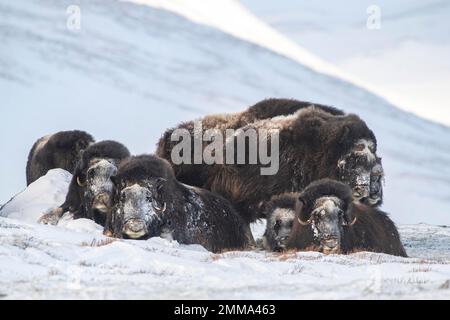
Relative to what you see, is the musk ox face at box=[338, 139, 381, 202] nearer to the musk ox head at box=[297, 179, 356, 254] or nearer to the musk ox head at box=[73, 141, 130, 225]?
the musk ox head at box=[297, 179, 356, 254]

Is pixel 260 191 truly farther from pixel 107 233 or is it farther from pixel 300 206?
pixel 107 233

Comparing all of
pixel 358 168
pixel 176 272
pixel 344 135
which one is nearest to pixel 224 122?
pixel 344 135

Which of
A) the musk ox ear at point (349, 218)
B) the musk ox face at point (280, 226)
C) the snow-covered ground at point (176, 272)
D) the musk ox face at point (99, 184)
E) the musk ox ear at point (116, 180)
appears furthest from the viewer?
the musk ox face at point (99, 184)

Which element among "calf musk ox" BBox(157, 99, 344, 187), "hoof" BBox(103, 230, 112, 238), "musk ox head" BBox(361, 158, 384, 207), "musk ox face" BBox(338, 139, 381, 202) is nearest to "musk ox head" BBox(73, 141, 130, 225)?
"hoof" BBox(103, 230, 112, 238)

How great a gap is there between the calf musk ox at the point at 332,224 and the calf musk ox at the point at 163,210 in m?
1.20

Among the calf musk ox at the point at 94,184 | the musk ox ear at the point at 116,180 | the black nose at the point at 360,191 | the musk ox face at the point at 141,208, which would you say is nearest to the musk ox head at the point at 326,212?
the black nose at the point at 360,191

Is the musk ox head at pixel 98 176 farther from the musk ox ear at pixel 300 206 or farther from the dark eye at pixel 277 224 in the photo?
the musk ox ear at pixel 300 206

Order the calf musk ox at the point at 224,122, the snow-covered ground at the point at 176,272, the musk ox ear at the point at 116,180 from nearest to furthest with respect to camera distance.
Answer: the snow-covered ground at the point at 176,272 → the musk ox ear at the point at 116,180 → the calf musk ox at the point at 224,122

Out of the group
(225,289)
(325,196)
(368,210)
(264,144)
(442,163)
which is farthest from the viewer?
(442,163)

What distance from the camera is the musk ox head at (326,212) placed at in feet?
37.6

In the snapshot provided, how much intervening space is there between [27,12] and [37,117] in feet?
43.0

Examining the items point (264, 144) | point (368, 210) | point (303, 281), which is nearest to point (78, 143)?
point (264, 144)
